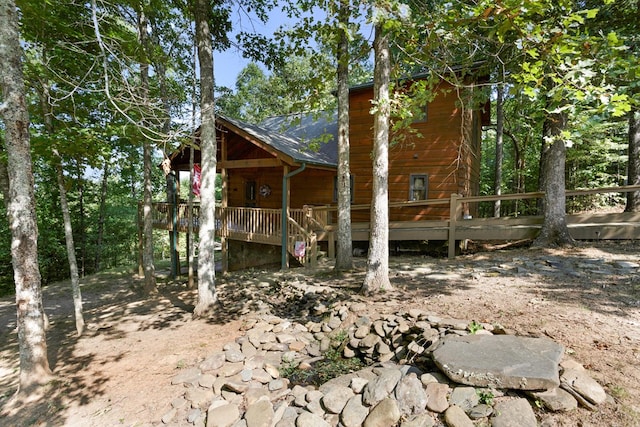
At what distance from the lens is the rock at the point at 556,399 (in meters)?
2.66

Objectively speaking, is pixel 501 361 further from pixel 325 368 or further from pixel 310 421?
pixel 325 368

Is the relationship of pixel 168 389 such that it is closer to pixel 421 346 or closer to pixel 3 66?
pixel 421 346

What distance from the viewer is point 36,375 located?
4461mm

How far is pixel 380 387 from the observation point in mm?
3383

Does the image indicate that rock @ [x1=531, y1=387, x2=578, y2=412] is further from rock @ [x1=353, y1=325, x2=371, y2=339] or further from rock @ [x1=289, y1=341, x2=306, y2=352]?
rock @ [x1=289, y1=341, x2=306, y2=352]

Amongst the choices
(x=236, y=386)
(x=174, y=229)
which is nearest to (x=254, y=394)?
(x=236, y=386)

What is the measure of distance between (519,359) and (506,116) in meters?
17.3

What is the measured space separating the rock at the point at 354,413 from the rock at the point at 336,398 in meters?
0.06

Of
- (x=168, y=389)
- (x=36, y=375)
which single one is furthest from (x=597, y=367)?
(x=36, y=375)

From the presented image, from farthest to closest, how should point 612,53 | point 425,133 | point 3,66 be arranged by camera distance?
point 425,133
point 3,66
point 612,53

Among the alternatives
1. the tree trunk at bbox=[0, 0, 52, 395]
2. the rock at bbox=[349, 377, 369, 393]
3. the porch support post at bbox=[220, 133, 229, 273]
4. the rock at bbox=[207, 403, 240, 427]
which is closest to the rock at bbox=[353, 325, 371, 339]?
the rock at bbox=[349, 377, 369, 393]

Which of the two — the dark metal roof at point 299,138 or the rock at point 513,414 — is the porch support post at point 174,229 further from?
the rock at point 513,414

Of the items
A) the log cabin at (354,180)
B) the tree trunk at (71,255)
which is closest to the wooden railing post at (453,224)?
the log cabin at (354,180)

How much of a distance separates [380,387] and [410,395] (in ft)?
1.11
